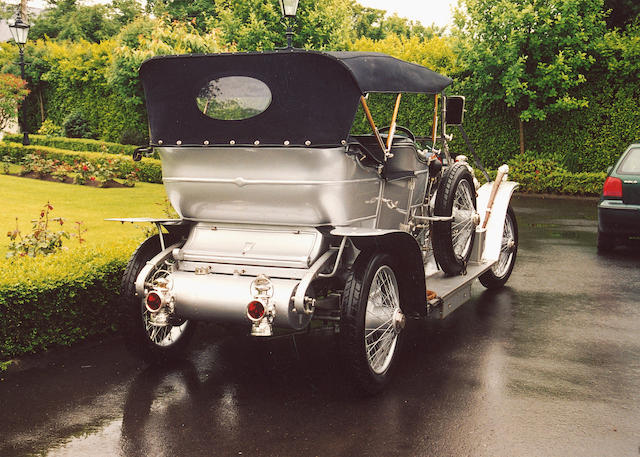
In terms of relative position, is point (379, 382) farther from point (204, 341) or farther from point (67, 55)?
point (67, 55)

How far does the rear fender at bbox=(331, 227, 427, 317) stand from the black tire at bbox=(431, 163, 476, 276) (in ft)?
3.15

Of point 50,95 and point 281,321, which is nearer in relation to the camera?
point 281,321

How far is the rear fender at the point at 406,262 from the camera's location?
488cm

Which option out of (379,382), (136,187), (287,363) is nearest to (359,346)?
(379,382)

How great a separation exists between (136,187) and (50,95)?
19.0 metres

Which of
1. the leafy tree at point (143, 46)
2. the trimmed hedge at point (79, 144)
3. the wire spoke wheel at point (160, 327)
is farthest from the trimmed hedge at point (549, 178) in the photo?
the wire spoke wheel at point (160, 327)

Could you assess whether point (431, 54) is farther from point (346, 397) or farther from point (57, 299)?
point (346, 397)

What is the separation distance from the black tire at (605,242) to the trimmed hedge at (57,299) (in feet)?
23.4

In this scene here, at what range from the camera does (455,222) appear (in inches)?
257

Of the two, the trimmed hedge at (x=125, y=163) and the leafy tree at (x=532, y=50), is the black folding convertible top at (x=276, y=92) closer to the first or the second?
the trimmed hedge at (x=125, y=163)

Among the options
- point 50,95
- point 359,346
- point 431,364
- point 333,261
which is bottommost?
point 431,364

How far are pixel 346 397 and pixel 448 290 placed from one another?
1549 mm

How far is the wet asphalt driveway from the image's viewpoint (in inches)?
160

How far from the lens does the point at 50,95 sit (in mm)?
32688
